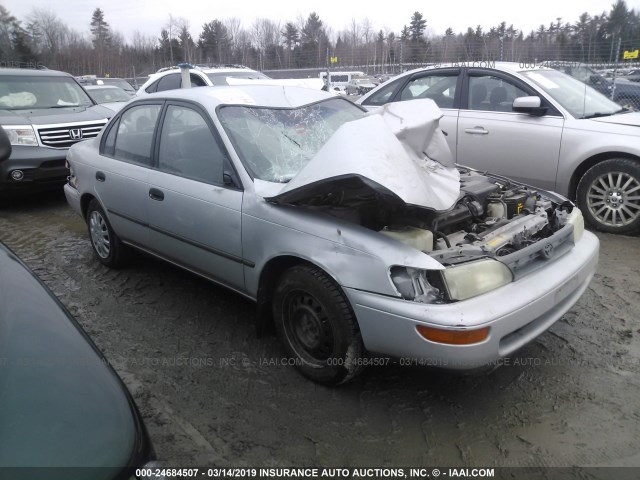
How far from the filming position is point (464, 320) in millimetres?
2383

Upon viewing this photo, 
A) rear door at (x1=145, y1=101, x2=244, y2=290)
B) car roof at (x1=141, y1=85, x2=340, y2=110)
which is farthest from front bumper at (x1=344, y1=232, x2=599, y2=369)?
car roof at (x1=141, y1=85, x2=340, y2=110)

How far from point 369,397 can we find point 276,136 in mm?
1792

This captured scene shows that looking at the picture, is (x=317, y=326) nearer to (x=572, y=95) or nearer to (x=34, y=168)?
(x=572, y=95)

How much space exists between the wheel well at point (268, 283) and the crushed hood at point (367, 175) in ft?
1.15

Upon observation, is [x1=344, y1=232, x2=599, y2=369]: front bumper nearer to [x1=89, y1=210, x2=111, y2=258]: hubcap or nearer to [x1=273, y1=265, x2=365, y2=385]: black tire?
[x1=273, y1=265, x2=365, y2=385]: black tire

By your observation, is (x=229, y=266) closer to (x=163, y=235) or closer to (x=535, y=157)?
(x=163, y=235)

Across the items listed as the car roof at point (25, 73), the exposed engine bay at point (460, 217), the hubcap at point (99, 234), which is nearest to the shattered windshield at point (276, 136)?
the exposed engine bay at point (460, 217)

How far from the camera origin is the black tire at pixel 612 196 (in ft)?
16.8

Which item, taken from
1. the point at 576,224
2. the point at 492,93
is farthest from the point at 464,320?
the point at 492,93

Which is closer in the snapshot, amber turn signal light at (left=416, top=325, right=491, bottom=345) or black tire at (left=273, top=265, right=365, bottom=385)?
amber turn signal light at (left=416, top=325, right=491, bottom=345)

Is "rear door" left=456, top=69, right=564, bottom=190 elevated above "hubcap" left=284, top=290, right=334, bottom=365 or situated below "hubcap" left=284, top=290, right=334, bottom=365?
above

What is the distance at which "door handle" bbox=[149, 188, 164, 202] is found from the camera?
3.75 m

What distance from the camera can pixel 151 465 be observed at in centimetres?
157

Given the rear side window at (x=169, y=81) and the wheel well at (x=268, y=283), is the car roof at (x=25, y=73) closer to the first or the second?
the rear side window at (x=169, y=81)
